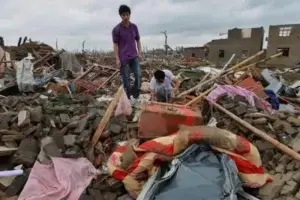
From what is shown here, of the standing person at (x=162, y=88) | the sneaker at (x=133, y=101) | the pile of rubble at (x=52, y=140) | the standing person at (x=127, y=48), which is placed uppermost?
the standing person at (x=127, y=48)

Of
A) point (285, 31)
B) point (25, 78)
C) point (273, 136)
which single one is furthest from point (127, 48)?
point (285, 31)

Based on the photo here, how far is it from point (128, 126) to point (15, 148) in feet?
4.85

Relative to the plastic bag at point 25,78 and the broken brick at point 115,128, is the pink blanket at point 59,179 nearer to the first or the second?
the broken brick at point 115,128

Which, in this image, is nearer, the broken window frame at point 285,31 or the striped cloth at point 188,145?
the striped cloth at point 188,145

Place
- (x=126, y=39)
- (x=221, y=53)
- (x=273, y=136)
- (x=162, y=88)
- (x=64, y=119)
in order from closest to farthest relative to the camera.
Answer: (x=273, y=136), (x=64, y=119), (x=126, y=39), (x=162, y=88), (x=221, y=53)

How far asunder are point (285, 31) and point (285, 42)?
910 mm

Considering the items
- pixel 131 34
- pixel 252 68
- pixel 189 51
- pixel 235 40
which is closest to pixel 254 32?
pixel 235 40

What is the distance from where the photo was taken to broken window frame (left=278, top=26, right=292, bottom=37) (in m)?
27.1

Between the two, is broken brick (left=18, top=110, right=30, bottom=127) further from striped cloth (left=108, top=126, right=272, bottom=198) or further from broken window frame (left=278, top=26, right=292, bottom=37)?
broken window frame (left=278, top=26, right=292, bottom=37)

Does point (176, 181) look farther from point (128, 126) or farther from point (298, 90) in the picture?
point (298, 90)

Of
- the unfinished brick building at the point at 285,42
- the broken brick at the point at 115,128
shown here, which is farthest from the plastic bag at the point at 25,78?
the unfinished brick building at the point at 285,42

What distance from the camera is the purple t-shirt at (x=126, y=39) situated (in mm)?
5559

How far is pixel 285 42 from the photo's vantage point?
27.3 meters

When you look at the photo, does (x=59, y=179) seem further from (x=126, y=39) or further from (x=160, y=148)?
(x=126, y=39)
